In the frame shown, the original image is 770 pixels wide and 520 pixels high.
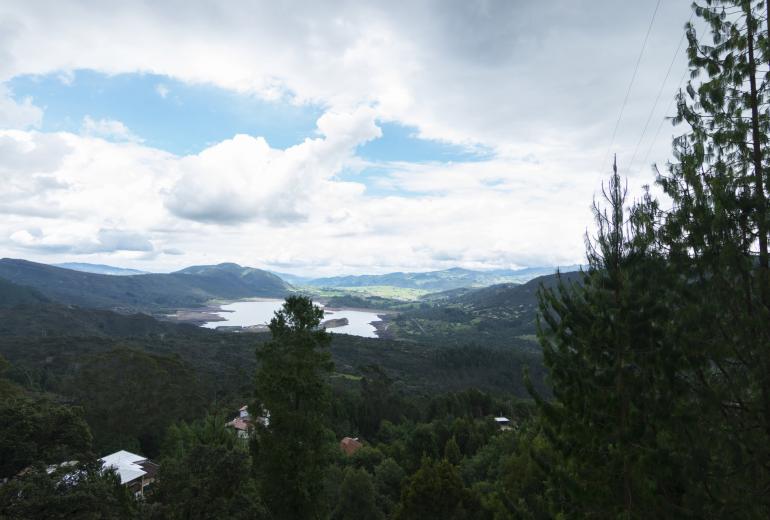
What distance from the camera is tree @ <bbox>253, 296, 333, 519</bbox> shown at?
51.0ft

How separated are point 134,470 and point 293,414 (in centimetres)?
2424

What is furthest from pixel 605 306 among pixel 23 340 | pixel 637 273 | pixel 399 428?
pixel 23 340

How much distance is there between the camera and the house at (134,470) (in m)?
30.7

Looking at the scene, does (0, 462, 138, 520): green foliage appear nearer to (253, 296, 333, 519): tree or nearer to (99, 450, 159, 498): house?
(253, 296, 333, 519): tree

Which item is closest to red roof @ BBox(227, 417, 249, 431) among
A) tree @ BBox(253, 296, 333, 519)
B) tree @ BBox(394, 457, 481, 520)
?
tree @ BBox(394, 457, 481, 520)

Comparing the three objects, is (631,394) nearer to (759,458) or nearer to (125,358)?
(759,458)

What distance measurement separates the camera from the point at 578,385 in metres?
9.59

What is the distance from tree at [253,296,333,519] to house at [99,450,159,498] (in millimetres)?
18742

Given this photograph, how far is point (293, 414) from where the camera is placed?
51.9ft

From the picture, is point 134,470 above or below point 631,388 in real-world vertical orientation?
below

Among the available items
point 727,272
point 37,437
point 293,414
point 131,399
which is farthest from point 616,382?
point 131,399

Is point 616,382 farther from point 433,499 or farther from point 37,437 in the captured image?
point 37,437

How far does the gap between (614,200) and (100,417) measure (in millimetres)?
52706

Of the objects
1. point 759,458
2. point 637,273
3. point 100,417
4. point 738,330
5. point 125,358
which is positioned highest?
point 637,273
